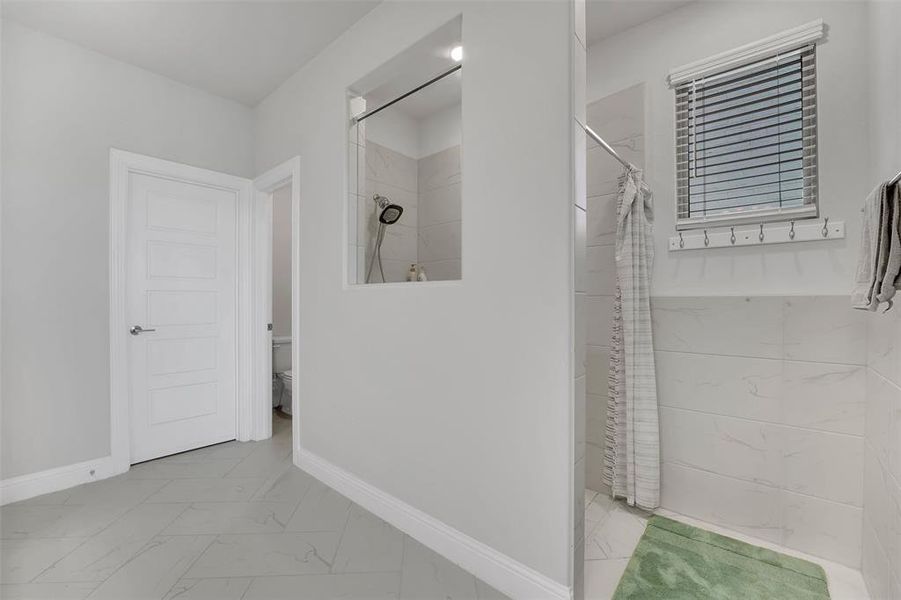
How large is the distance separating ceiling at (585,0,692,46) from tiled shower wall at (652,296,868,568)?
59.1 inches

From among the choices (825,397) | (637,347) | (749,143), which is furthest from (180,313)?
(825,397)

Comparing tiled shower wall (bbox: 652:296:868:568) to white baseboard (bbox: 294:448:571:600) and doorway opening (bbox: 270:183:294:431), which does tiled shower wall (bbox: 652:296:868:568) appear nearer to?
white baseboard (bbox: 294:448:571:600)

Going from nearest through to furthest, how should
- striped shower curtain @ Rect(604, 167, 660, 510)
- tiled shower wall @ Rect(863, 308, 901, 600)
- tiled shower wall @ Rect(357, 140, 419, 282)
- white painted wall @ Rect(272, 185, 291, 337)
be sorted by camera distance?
tiled shower wall @ Rect(863, 308, 901, 600) < striped shower curtain @ Rect(604, 167, 660, 510) < tiled shower wall @ Rect(357, 140, 419, 282) < white painted wall @ Rect(272, 185, 291, 337)

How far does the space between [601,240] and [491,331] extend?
1.13 m

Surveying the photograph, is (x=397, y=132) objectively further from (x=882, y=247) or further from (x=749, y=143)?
(x=882, y=247)

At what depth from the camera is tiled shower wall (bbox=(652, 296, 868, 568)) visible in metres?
1.64

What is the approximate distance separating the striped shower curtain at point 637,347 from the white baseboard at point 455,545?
859mm

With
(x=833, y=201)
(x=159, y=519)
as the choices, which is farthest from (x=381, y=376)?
(x=833, y=201)

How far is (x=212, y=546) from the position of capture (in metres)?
1.76

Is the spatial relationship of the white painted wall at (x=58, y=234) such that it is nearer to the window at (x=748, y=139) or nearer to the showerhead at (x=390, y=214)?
the showerhead at (x=390, y=214)

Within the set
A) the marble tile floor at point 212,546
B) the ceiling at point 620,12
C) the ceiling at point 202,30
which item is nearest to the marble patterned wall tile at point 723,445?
the marble tile floor at point 212,546

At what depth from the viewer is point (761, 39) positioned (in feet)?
6.05

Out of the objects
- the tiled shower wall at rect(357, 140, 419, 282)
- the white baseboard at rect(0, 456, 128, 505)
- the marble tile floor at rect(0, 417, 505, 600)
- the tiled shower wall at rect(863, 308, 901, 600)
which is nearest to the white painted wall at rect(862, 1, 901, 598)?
the tiled shower wall at rect(863, 308, 901, 600)

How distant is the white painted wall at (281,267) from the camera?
4164 millimetres
